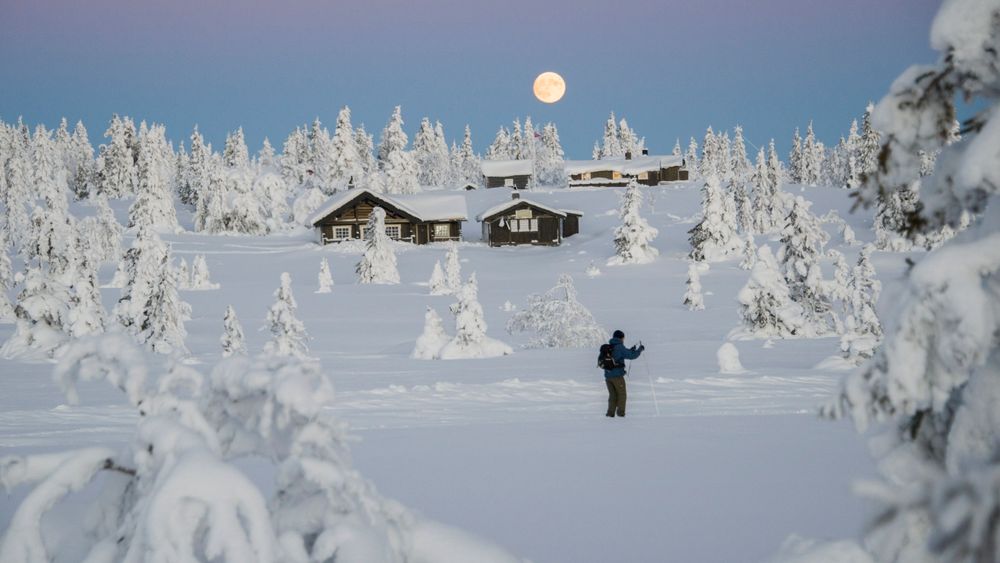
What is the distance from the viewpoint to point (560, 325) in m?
27.2

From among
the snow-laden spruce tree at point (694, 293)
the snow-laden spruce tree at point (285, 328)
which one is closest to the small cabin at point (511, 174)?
the snow-laden spruce tree at point (694, 293)

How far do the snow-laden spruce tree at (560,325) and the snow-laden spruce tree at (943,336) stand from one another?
79.3ft

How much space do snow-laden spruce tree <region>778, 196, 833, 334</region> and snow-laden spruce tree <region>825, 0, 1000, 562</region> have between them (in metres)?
32.4

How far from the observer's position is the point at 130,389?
283 centimetres

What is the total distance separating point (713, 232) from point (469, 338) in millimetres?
35178

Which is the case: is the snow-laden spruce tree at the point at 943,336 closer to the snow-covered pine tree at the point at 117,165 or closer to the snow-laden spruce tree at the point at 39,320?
the snow-laden spruce tree at the point at 39,320

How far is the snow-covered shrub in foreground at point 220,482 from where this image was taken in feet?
6.78

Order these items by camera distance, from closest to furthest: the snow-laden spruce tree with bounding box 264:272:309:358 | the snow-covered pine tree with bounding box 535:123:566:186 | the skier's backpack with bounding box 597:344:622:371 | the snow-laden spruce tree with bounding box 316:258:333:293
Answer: the skier's backpack with bounding box 597:344:622:371 → the snow-laden spruce tree with bounding box 264:272:309:358 → the snow-laden spruce tree with bounding box 316:258:333:293 → the snow-covered pine tree with bounding box 535:123:566:186

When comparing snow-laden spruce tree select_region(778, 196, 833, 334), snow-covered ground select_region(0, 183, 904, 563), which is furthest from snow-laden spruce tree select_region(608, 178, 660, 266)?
snow-laden spruce tree select_region(778, 196, 833, 334)

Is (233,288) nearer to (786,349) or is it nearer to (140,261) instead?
(140,261)

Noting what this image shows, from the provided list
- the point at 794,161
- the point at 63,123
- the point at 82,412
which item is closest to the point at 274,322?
the point at 82,412

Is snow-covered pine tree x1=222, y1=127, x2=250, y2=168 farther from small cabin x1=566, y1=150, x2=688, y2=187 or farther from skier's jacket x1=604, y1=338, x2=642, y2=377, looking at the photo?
skier's jacket x1=604, y1=338, x2=642, y2=377

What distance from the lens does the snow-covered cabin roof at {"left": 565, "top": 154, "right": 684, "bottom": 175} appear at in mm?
96312

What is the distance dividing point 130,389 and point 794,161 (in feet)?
397
